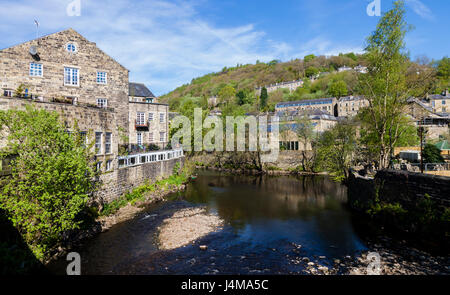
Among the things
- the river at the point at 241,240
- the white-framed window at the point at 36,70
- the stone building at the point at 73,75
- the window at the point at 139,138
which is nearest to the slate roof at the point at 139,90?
the window at the point at 139,138

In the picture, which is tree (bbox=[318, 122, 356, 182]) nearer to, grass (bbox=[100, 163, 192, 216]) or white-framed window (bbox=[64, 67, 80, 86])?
grass (bbox=[100, 163, 192, 216])

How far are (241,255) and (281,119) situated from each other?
40.7 meters

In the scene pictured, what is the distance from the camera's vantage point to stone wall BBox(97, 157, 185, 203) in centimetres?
1791

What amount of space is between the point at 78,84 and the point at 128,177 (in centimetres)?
1190

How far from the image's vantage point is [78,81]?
25297mm

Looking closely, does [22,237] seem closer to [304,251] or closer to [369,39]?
[304,251]

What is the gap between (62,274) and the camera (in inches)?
400

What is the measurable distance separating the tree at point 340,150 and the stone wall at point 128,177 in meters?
21.1

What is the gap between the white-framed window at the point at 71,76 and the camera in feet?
80.7

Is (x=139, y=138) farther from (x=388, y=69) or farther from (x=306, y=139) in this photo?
(x=388, y=69)

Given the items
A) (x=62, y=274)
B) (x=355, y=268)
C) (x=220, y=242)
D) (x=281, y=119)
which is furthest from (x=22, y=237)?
(x=281, y=119)

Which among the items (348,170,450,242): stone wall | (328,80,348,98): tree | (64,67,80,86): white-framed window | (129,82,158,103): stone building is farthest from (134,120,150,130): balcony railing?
(328,80,348,98): tree

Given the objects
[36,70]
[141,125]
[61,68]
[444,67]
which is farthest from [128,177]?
[444,67]

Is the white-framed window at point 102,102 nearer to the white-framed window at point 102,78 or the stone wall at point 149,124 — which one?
the white-framed window at point 102,78
